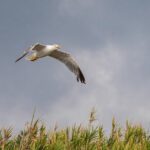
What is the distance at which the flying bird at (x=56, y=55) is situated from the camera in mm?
16438

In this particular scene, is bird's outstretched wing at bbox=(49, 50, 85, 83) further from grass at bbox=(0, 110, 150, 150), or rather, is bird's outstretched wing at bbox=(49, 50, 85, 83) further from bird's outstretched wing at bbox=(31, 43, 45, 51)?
grass at bbox=(0, 110, 150, 150)

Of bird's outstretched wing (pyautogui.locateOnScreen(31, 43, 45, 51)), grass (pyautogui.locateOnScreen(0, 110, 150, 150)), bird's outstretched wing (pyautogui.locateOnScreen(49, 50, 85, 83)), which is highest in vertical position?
bird's outstretched wing (pyautogui.locateOnScreen(49, 50, 85, 83))

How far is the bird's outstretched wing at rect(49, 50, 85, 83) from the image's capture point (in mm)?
18283

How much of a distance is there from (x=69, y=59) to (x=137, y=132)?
740 centimetres

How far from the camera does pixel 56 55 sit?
18.5m

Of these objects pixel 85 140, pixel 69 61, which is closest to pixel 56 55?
pixel 69 61

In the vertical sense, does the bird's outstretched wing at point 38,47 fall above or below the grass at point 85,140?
above

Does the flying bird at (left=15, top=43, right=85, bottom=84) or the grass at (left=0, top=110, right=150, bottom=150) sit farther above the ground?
the flying bird at (left=15, top=43, right=85, bottom=84)

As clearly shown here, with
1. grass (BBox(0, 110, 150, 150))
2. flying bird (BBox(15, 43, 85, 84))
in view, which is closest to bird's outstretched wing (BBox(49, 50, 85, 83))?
flying bird (BBox(15, 43, 85, 84))

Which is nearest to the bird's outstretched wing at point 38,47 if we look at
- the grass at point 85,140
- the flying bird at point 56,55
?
the flying bird at point 56,55

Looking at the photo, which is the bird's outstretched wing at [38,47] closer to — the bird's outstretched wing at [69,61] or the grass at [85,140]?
the bird's outstretched wing at [69,61]

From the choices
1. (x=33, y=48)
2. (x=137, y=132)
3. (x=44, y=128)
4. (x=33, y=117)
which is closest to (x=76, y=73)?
(x=33, y=48)

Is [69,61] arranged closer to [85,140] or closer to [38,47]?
[38,47]

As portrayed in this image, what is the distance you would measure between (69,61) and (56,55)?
60 cm
